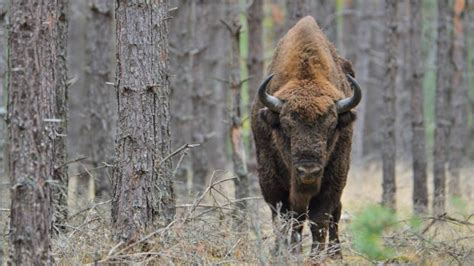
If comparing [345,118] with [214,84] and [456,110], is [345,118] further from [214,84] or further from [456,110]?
[214,84]

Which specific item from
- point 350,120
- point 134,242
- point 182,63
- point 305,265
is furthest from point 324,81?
point 182,63

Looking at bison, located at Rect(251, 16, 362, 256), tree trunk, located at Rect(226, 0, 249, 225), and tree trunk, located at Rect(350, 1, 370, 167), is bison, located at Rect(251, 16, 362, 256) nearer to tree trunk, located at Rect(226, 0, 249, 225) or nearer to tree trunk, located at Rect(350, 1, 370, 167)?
tree trunk, located at Rect(226, 0, 249, 225)

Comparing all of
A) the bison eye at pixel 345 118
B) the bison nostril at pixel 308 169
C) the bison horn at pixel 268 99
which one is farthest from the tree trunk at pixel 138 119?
the bison eye at pixel 345 118

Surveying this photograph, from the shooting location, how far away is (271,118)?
921 centimetres

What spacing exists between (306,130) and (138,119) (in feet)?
6.52

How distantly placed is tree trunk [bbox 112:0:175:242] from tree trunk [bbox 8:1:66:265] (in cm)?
137

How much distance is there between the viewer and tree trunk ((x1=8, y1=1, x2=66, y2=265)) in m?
5.75

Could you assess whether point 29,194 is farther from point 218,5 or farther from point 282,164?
point 218,5

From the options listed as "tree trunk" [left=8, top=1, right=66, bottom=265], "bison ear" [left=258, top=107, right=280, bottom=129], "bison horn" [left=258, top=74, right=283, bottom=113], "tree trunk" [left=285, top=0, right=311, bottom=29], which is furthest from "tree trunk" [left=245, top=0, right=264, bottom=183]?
"tree trunk" [left=8, top=1, right=66, bottom=265]

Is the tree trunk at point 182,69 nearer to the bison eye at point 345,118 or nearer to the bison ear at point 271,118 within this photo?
the bison ear at point 271,118

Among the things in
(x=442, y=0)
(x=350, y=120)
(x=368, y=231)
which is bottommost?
(x=368, y=231)

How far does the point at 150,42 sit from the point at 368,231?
305 cm

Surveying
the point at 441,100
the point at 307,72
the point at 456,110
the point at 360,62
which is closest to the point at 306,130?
the point at 307,72

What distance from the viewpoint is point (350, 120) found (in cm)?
916
